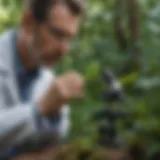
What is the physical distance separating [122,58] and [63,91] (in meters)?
0.70

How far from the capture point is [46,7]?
5.58ft

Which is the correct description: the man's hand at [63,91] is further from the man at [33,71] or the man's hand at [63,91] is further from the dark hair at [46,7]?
the dark hair at [46,7]

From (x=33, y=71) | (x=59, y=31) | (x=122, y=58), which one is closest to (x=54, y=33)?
(x=59, y=31)

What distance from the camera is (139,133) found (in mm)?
1441

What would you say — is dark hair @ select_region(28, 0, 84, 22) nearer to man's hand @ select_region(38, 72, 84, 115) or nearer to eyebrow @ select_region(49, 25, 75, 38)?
eyebrow @ select_region(49, 25, 75, 38)

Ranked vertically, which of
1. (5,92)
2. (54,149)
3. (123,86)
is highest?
(5,92)

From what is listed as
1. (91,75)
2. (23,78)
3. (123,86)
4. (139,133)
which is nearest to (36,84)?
(23,78)

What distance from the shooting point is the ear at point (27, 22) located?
175cm

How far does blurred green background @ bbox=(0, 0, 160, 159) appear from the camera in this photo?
1.46 m

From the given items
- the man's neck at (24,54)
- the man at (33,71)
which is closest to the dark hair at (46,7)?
the man at (33,71)

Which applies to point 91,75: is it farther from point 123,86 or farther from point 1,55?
point 1,55

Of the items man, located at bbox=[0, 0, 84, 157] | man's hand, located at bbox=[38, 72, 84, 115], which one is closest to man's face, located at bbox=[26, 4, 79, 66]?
man, located at bbox=[0, 0, 84, 157]

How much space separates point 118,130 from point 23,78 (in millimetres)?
427

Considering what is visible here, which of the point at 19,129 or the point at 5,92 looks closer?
the point at 19,129
